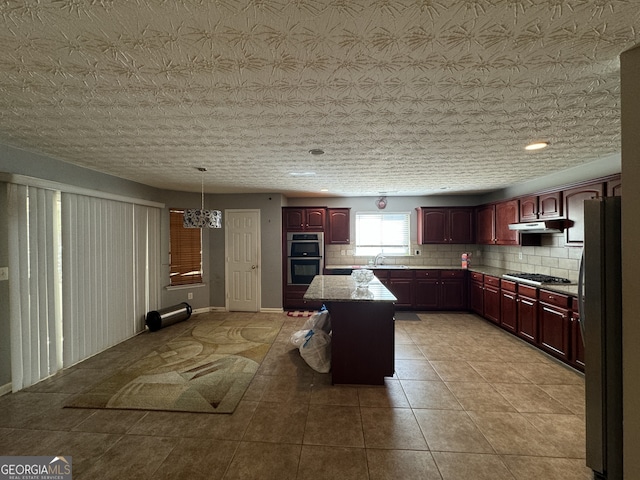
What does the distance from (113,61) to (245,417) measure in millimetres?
2494

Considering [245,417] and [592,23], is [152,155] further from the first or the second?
[592,23]

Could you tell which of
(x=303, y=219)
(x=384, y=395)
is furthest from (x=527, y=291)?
(x=303, y=219)

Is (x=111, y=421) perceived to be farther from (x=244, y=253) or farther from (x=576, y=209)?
(x=576, y=209)

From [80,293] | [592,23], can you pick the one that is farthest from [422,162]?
[80,293]

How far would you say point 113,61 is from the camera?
122 centimetres

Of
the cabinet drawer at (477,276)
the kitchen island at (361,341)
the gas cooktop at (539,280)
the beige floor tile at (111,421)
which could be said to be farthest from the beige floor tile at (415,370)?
the beige floor tile at (111,421)

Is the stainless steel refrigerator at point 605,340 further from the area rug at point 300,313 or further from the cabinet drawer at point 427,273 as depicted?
the area rug at point 300,313

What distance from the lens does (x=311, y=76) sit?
52.9 inches

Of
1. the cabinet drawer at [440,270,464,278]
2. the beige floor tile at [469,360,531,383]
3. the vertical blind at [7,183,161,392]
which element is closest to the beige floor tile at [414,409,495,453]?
the beige floor tile at [469,360,531,383]

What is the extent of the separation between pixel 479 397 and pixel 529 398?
45 centimetres

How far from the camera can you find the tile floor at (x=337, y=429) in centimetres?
162

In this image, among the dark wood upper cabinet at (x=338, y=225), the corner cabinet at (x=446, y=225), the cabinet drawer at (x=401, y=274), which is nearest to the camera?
the cabinet drawer at (x=401, y=274)

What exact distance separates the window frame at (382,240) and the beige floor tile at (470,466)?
4028 mm

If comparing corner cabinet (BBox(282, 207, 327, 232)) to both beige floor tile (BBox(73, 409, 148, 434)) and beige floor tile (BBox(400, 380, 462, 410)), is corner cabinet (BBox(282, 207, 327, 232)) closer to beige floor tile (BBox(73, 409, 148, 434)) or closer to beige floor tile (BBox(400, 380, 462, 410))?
beige floor tile (BBox(400, 380, 462, 410))
